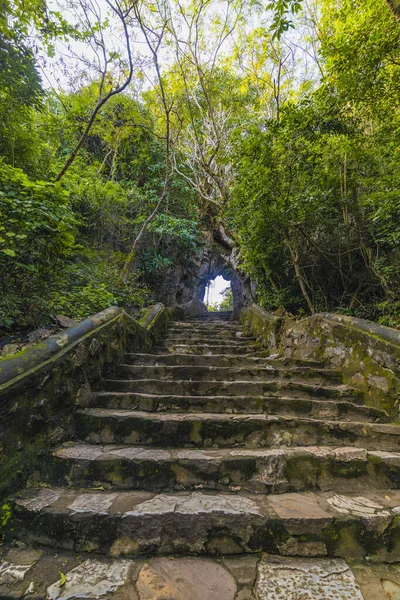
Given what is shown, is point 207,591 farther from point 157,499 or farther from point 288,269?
point 288,269

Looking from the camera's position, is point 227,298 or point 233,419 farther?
point 227,298

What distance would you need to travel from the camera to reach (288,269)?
18.2 feet

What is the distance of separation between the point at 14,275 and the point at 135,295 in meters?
3.15

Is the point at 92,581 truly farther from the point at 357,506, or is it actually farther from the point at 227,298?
the point at 227,298

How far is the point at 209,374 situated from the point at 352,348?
1633mm

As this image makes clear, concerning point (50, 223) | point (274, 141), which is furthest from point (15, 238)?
point (274, 141)

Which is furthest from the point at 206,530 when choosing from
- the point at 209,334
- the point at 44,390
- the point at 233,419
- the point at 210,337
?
the point at 209,334

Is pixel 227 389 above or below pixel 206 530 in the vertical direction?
above

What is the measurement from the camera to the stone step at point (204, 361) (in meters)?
3.46

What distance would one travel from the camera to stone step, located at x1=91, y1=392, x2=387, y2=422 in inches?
94.3

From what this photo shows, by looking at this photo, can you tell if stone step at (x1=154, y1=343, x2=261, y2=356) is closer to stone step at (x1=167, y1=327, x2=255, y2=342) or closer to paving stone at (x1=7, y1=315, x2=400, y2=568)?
stone step at (x1=167, y1=327, x2=255, y2=342)

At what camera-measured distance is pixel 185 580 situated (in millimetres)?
1185

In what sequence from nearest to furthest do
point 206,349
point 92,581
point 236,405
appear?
point 92,581 < point 236,405 < point 206,349

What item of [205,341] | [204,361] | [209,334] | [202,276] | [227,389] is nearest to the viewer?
[227,389]
